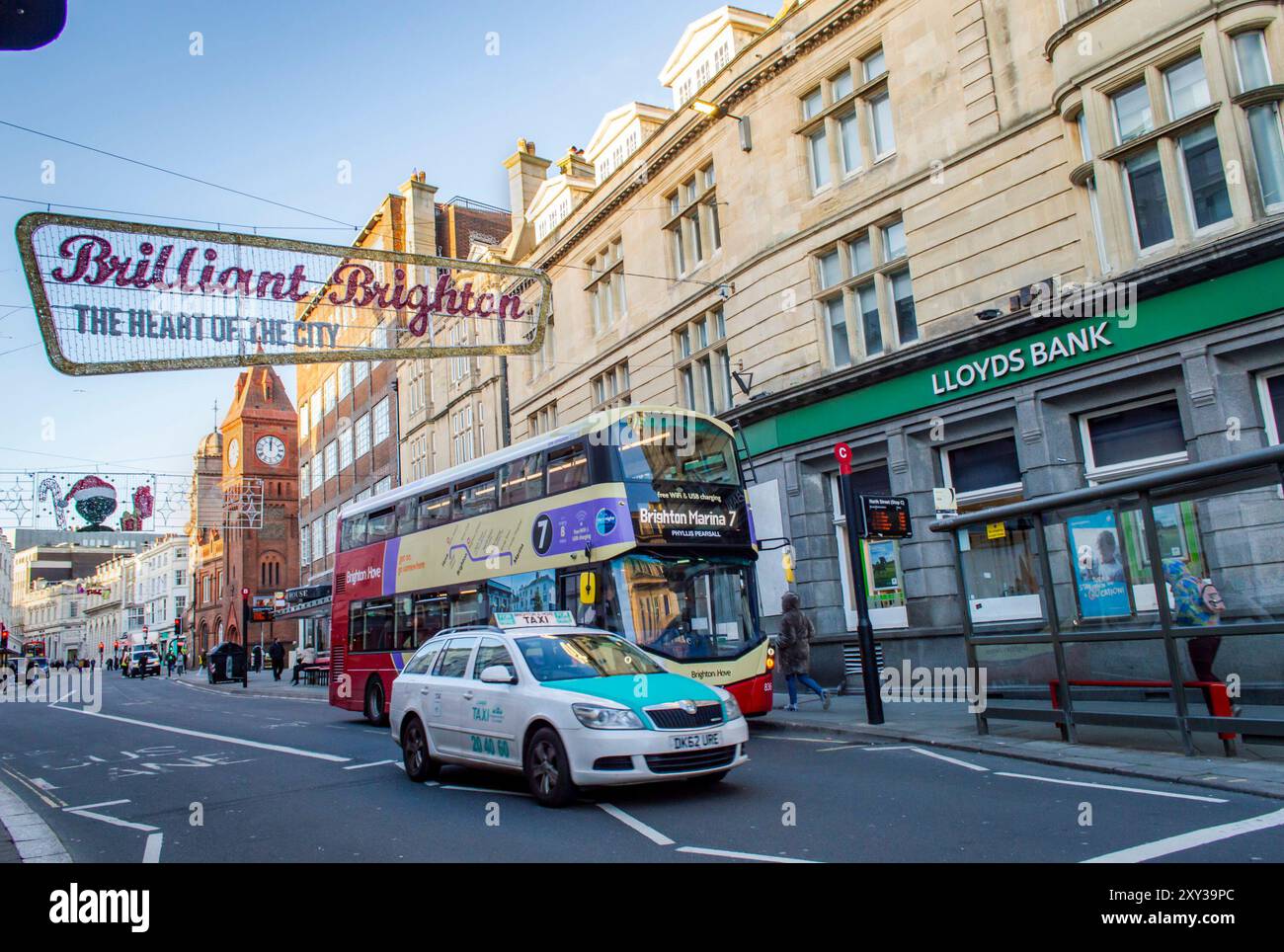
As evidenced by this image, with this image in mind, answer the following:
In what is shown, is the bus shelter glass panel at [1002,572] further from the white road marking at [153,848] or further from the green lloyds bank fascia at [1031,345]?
the white road marking at [153,848]

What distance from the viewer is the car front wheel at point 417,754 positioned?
10.4 m

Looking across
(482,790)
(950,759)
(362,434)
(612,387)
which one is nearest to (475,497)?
(482,790)

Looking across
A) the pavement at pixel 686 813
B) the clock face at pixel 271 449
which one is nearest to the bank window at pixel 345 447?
the clock face at pixel 271 449

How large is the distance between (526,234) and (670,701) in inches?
1169

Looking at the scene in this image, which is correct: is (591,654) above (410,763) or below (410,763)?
above

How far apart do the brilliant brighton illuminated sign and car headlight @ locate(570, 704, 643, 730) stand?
6159mm

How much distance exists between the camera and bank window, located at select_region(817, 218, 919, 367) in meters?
18.5

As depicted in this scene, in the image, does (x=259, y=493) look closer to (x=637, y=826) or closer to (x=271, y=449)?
(x=271, y=449)

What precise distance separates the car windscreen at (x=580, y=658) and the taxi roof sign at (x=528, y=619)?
533 millimetres

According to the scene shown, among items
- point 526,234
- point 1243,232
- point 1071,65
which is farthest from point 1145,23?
point 526,234

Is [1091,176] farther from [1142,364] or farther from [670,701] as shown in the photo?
[670,701]

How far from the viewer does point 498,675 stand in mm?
8992

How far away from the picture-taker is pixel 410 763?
34.8 ft

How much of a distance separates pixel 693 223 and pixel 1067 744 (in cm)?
1726
